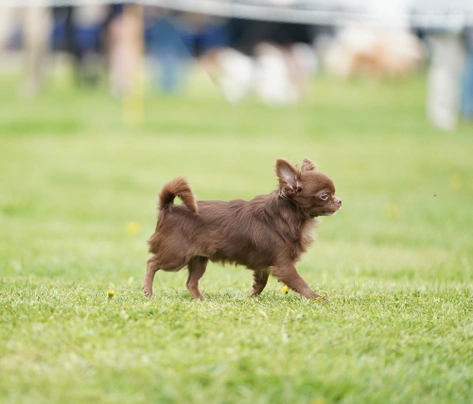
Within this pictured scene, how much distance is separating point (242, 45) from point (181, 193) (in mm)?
19355

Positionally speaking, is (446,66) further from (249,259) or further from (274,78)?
(249,259)

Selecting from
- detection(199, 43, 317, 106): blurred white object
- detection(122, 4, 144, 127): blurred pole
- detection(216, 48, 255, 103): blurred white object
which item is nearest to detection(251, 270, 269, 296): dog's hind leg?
detection(122, 4, 144, 127): blurred pole

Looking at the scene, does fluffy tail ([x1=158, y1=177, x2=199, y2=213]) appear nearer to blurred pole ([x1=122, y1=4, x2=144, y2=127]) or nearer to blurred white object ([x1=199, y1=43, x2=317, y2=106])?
blurred pole ([x1=122, y1=4, x2=144, y2=127])

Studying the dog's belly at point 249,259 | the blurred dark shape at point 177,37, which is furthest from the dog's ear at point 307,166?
the blurred dark shape at point 177,37

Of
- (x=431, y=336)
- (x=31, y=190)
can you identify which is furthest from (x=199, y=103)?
(x=431, y=336)

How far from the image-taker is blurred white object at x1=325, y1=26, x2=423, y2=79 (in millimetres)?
30969

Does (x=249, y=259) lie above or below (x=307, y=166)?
below

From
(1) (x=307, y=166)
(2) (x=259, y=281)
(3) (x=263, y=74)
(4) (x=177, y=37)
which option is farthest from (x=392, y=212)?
(4) (x=177, y=37)

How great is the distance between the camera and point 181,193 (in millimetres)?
5758

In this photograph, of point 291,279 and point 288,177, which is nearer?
point 291,279

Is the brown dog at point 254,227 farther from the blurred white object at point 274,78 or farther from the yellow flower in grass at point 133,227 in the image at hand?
the blurred white object at point 274,78

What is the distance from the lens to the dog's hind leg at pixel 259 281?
603 centimetres

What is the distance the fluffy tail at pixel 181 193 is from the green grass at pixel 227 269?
65 cm

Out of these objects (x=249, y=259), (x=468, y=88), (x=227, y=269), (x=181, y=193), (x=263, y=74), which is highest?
(x=263, y=74)
